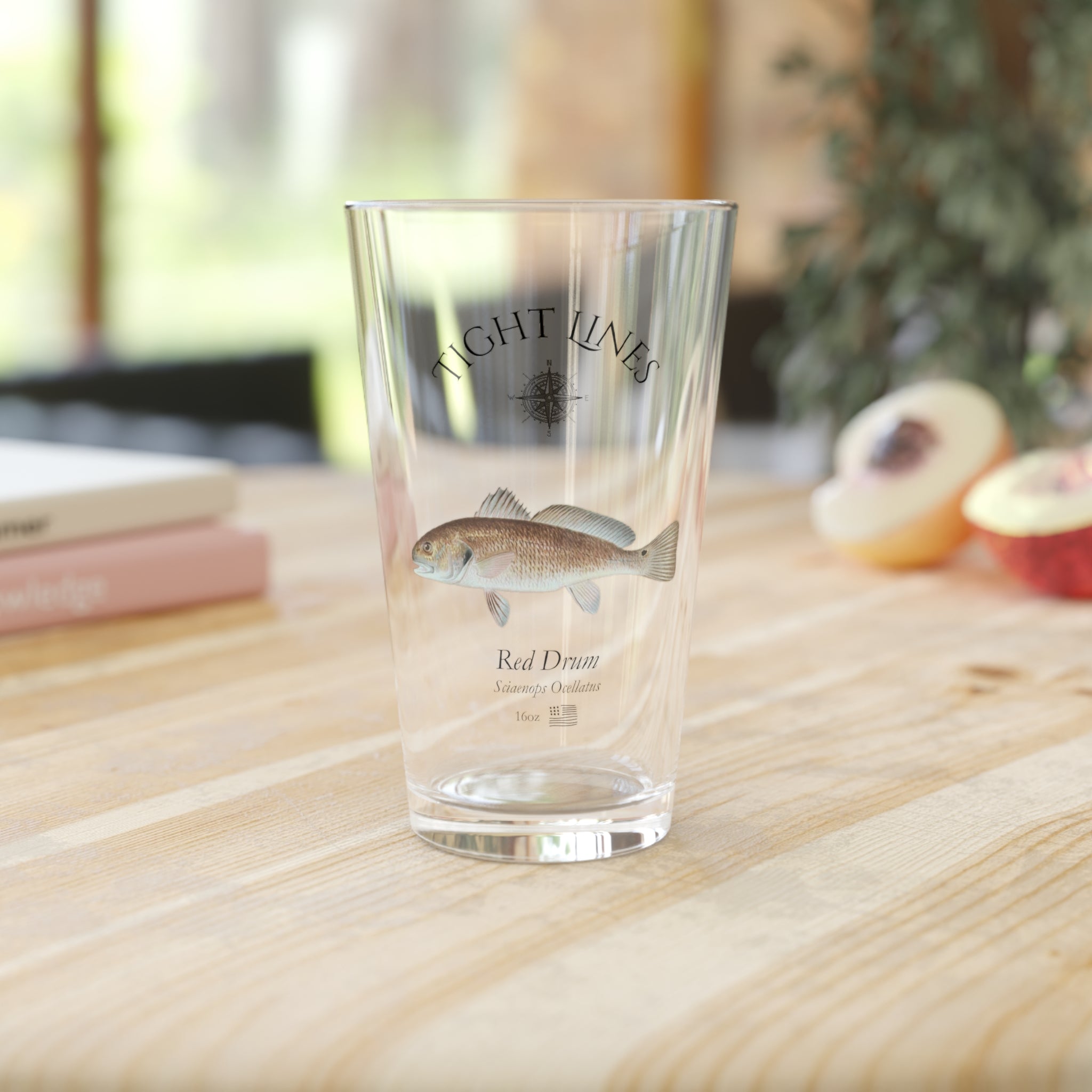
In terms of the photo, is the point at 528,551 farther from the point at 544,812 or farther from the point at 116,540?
the point at 116,540

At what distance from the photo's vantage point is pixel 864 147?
232 cm

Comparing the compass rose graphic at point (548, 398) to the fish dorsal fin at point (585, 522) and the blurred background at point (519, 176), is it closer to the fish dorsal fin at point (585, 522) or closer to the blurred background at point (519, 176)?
the fish dorsal fin at point (585, 522)

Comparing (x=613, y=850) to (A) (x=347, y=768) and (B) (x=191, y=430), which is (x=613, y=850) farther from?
(B) (x=191, y=430)

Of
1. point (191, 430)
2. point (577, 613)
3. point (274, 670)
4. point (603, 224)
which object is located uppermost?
point (603, 224)

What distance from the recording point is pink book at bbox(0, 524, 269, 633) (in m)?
0.79

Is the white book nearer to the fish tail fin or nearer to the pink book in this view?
the pink book

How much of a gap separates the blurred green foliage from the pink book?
1324mm

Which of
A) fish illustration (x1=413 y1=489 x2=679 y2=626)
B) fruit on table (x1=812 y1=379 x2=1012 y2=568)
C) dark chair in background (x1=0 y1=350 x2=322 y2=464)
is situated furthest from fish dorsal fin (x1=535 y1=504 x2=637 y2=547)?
dark chair in background (x1=0 y1=350 x2=322 y2=464)

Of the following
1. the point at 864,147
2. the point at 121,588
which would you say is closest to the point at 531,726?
the point at 121,588

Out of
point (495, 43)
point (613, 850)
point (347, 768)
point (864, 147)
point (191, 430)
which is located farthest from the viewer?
point (495, 43)

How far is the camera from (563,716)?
436 mm

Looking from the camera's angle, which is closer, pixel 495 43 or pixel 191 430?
pixel 191 430

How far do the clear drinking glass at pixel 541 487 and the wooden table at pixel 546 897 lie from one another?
0.03 meters

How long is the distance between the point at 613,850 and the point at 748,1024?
12 centimetres
